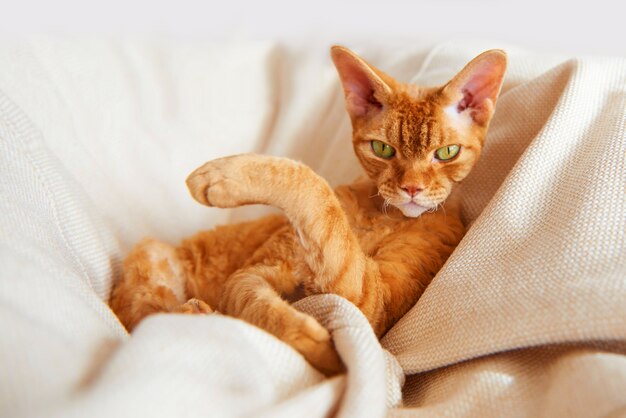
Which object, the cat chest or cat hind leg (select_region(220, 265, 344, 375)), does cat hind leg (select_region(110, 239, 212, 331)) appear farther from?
the cat chest

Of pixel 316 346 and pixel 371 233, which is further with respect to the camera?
pixel 371 233

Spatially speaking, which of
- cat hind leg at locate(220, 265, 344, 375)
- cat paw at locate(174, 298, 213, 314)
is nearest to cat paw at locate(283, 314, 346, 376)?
cat hind leg at locate(220, 265, 344, 375)

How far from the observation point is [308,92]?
70.8 inches

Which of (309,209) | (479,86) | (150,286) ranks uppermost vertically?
(479,86)

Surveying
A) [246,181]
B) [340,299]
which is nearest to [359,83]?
[246,181]

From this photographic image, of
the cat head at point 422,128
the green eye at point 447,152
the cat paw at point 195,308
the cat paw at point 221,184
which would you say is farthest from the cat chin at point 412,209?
the cat paw at point 195,308

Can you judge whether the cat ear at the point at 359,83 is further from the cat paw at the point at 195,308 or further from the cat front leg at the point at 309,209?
the cat paw at the point at 195,308

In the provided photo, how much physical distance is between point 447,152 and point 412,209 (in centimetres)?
15

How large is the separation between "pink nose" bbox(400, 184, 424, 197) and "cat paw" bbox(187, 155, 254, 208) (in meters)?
0.34

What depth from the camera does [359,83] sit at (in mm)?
1302

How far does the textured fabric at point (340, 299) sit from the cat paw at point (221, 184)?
0.24 meters

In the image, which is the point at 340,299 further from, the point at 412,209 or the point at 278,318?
the point at 412,209

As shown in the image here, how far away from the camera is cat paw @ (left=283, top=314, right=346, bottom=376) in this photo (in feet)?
2.91

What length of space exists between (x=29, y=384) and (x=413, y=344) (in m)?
0.62
